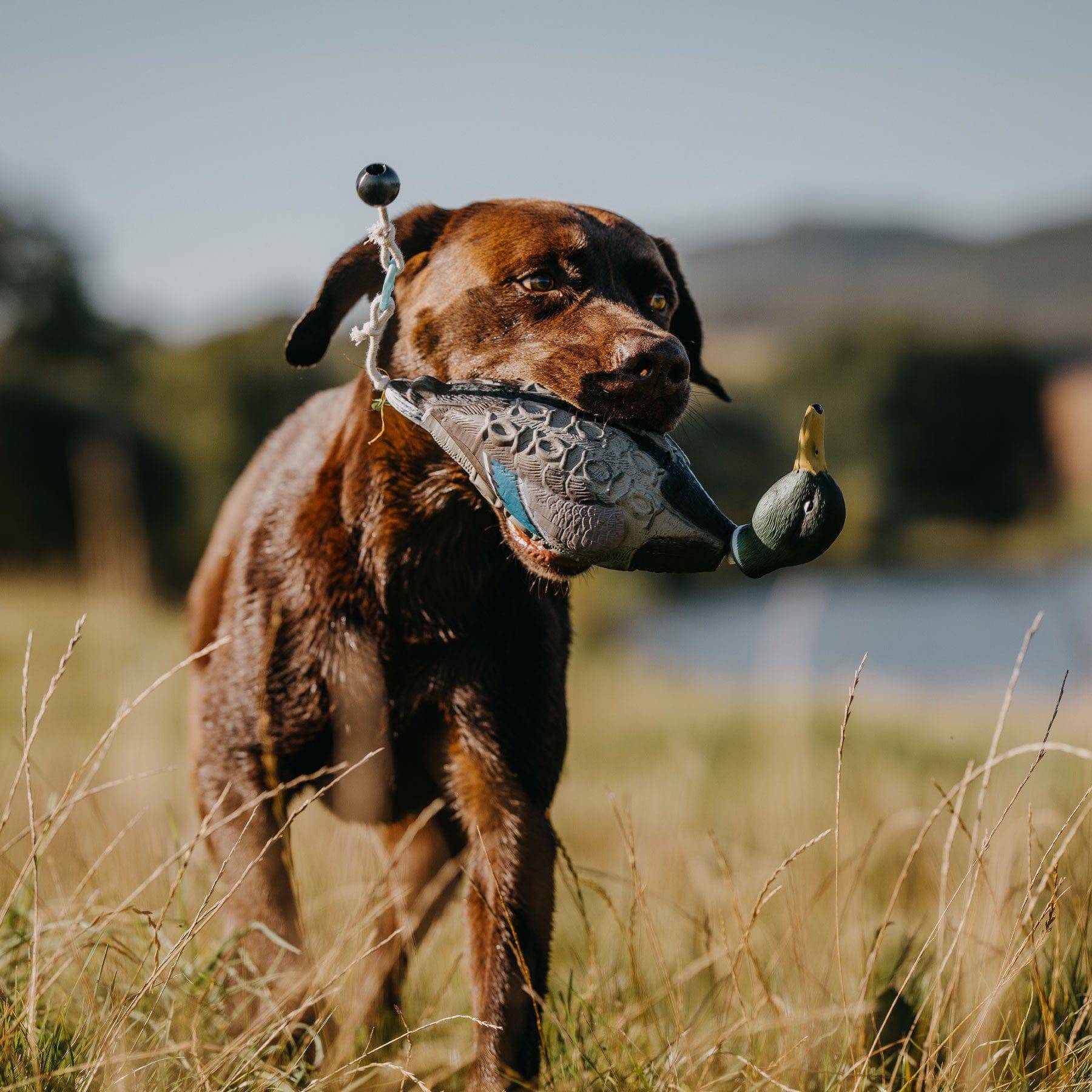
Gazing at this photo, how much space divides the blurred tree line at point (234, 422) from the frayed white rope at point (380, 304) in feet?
44.8

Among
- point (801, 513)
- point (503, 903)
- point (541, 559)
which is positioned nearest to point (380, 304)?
point (541, 559)

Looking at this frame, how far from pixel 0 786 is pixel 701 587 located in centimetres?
3631

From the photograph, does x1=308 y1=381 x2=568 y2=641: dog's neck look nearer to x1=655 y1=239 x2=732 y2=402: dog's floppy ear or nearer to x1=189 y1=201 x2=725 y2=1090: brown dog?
x1=189 y1=201 x2=725 y2=1090: brown dog

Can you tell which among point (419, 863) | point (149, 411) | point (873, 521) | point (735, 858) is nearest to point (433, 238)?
point (419, 863)

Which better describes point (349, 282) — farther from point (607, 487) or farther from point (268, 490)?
point (607, 487)

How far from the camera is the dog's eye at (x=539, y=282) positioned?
2.53 metres

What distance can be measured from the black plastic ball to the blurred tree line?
1380 centimetres

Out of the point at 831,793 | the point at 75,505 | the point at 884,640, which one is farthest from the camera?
the point at 884,640

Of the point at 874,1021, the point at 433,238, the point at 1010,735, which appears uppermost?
the point at 433,238

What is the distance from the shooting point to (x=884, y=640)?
31094 millimetres

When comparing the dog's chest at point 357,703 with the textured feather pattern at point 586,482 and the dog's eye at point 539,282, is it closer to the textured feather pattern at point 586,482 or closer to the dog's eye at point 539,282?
the textured feather pattern at point 586,482

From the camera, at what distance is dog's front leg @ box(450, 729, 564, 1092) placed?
7.82 feet

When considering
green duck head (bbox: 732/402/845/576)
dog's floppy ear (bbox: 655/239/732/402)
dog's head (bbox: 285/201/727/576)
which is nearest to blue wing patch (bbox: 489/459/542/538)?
dog's head (bbox: 285/201/727/576)

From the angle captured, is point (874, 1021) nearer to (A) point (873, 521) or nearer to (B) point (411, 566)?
(B) point (411, 566)
